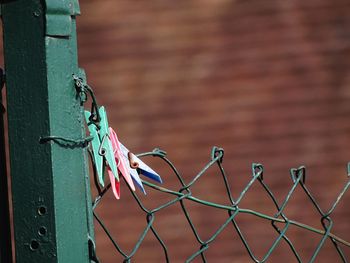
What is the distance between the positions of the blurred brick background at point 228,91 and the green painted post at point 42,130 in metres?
4.03

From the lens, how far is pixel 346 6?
5910 millimetres

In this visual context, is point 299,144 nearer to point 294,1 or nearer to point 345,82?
point 345,82

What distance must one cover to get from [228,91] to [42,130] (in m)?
4.17

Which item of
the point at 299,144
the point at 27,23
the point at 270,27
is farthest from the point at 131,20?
the point at 27,23

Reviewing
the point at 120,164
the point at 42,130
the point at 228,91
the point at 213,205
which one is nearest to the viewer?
the point at 42,130

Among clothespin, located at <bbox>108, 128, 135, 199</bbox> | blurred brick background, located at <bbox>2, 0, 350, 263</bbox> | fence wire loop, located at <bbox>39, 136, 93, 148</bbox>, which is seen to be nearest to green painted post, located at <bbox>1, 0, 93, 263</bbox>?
fence wire loop, located at <bbox>39, 136, 93, 148</bbox>

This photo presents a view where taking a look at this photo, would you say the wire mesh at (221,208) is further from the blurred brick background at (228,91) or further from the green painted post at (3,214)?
the blurred brick background at (228,91)

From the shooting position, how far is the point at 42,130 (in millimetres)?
1768

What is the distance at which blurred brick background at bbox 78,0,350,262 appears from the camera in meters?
5.84

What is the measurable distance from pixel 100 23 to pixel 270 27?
1.06 m

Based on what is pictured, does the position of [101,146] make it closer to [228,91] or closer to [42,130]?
[42,130]

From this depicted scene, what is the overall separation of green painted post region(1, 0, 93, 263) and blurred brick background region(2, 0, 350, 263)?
4.03 m

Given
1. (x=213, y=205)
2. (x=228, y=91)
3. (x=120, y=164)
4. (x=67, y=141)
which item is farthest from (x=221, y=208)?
(x=228, y=91)

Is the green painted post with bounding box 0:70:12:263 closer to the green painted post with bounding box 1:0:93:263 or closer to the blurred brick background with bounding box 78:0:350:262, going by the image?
the green painted post with bounding box 1:0:93:263
